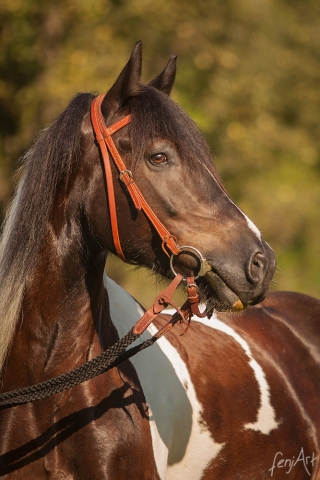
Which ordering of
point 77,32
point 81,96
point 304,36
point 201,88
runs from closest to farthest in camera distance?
1. point 81,96
2. point 77,32
3. point 201,88
4. point 304,36

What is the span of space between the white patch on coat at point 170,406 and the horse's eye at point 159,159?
89cm

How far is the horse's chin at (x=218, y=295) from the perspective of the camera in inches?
107

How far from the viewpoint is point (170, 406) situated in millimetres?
3266

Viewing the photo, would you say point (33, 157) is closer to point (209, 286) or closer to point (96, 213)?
point (96, 213)

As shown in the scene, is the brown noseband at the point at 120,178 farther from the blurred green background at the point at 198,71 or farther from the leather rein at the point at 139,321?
the blurred green background at the point at 198,71

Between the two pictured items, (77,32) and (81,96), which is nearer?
(81,96)

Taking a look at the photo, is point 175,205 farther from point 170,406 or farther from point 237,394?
point 237,394

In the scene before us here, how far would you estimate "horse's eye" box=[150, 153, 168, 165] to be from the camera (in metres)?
2.78

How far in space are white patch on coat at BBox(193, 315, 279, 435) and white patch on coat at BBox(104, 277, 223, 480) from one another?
0.40m

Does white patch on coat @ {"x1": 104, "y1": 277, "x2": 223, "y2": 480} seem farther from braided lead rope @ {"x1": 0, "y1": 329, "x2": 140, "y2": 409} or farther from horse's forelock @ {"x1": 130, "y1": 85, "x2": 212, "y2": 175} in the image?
horse's forelock @ {"x1": 130, "y1": 85, "x2": 212, "y2": 175}

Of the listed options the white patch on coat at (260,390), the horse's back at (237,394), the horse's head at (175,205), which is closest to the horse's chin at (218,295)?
the horse's head at (175,205)

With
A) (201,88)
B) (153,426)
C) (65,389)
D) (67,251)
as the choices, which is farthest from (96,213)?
(201,88)

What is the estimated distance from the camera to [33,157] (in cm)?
293

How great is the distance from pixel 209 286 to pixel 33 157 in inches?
39.4
